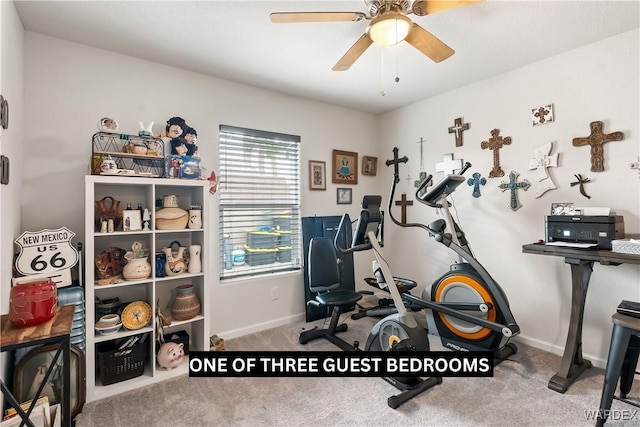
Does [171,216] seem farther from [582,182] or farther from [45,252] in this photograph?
[582,182]

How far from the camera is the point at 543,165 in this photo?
2.58 metres

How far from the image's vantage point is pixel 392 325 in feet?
6.93

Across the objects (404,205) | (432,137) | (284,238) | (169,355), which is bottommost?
(169,355)

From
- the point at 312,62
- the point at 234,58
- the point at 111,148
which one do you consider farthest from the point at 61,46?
the point at 312,62

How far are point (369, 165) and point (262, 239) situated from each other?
169 centimetres

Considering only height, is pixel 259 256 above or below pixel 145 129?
below

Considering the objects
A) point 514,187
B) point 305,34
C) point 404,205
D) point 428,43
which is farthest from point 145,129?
point 514,187

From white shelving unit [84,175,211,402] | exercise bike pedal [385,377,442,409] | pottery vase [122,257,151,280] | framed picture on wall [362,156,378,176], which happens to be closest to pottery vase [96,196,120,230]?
white shelving unit [84,175,211,402]

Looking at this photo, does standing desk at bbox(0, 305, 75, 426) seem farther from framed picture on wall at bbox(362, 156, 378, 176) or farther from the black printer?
framed picture on wall at bbox(362, 156, 378, 176)

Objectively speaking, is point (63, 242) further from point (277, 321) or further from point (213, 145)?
point (277, 321)

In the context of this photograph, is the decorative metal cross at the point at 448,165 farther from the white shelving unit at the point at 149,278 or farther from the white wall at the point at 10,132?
the white wall at the point at 10,132

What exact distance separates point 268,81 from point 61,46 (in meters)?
1.51

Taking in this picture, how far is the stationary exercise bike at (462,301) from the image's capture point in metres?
2.32

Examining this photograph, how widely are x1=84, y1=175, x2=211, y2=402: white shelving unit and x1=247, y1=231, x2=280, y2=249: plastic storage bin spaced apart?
0.63 m
